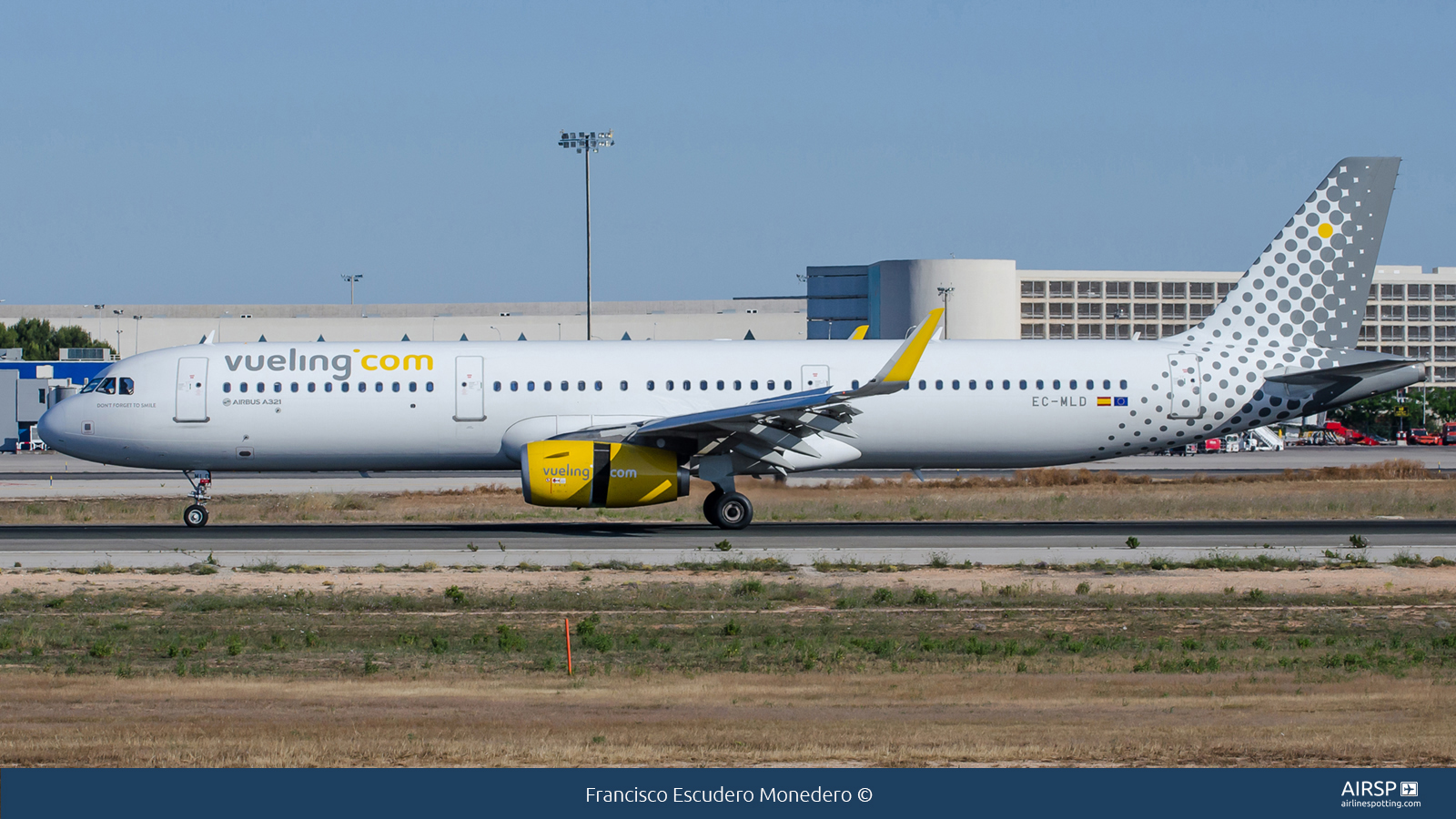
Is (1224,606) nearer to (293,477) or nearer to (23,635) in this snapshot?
(23,635)

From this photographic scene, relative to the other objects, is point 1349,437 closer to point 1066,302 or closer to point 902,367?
point 1066,302

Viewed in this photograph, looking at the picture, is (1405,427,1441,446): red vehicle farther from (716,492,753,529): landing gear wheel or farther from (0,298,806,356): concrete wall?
(716,492,753,529): landing gear wheel

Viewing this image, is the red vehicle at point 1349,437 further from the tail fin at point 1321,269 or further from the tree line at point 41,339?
the tree line at point 41,339

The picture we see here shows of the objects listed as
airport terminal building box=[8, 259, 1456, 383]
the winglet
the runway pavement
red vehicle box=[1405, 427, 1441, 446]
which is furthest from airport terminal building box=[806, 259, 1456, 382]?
the winglet

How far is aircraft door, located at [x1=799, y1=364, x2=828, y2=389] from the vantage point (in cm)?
2938

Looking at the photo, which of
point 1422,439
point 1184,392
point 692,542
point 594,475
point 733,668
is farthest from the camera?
point 1422,439

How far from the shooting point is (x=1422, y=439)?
109m

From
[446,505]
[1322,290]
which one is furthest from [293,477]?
[1322,290]

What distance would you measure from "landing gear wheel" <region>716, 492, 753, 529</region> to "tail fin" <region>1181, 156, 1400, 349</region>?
10987 millimetres

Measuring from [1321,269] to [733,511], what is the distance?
1442 centimetres

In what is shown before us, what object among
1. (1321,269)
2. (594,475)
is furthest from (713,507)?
(1321,269)

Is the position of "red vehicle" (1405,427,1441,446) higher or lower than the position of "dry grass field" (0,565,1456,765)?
higher

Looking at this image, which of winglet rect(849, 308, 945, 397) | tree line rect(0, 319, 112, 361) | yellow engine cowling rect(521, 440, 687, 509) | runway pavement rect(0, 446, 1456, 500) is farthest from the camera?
tree line rect(0, 319, 112, 361)

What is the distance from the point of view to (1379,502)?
3425 cm
